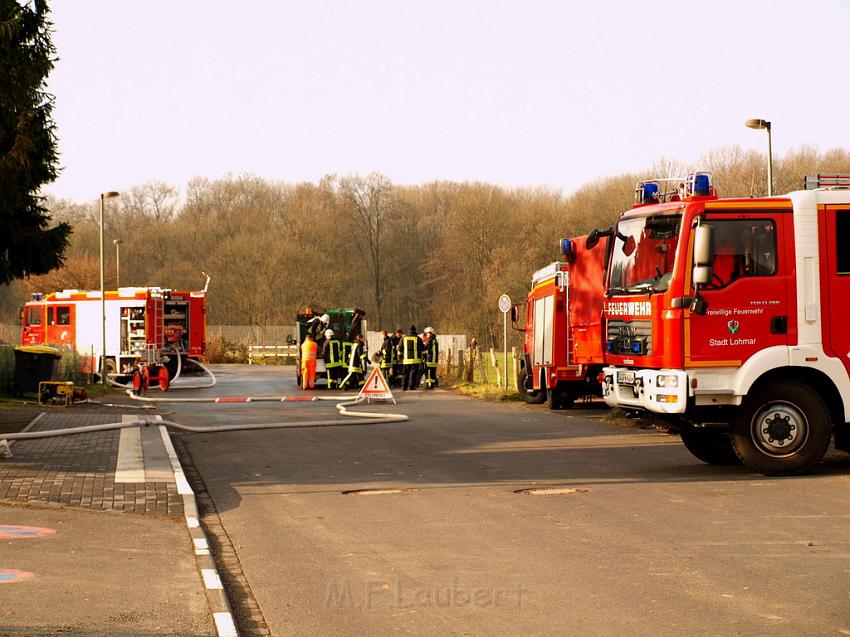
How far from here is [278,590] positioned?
6.98 metres

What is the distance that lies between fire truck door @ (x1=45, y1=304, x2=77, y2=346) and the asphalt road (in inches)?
1064

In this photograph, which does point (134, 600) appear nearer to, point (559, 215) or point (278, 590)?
point (278, 590)

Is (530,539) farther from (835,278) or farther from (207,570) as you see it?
(835,278)

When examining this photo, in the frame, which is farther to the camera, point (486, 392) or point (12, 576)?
point (486, 392)

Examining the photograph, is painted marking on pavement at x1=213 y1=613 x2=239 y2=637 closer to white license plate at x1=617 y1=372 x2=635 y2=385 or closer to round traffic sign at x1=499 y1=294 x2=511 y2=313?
white license plate at x1=617 y1=372 x2=635 y2=385

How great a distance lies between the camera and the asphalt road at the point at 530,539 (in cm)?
619

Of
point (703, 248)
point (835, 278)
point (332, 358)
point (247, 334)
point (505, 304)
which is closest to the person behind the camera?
point (703, 248)

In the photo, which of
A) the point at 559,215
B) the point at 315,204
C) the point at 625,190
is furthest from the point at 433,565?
the point at 315,204

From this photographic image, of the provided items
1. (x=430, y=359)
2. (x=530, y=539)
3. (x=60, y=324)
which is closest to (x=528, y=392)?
(x=430, y=359)

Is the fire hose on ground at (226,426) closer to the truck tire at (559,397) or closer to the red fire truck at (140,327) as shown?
the truck tire at (559,397)

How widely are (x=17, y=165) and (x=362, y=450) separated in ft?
26.2

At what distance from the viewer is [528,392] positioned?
2538 centimetres

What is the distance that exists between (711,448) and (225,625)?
28.6ft

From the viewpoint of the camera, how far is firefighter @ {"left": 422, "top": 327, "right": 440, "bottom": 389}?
108 ft
